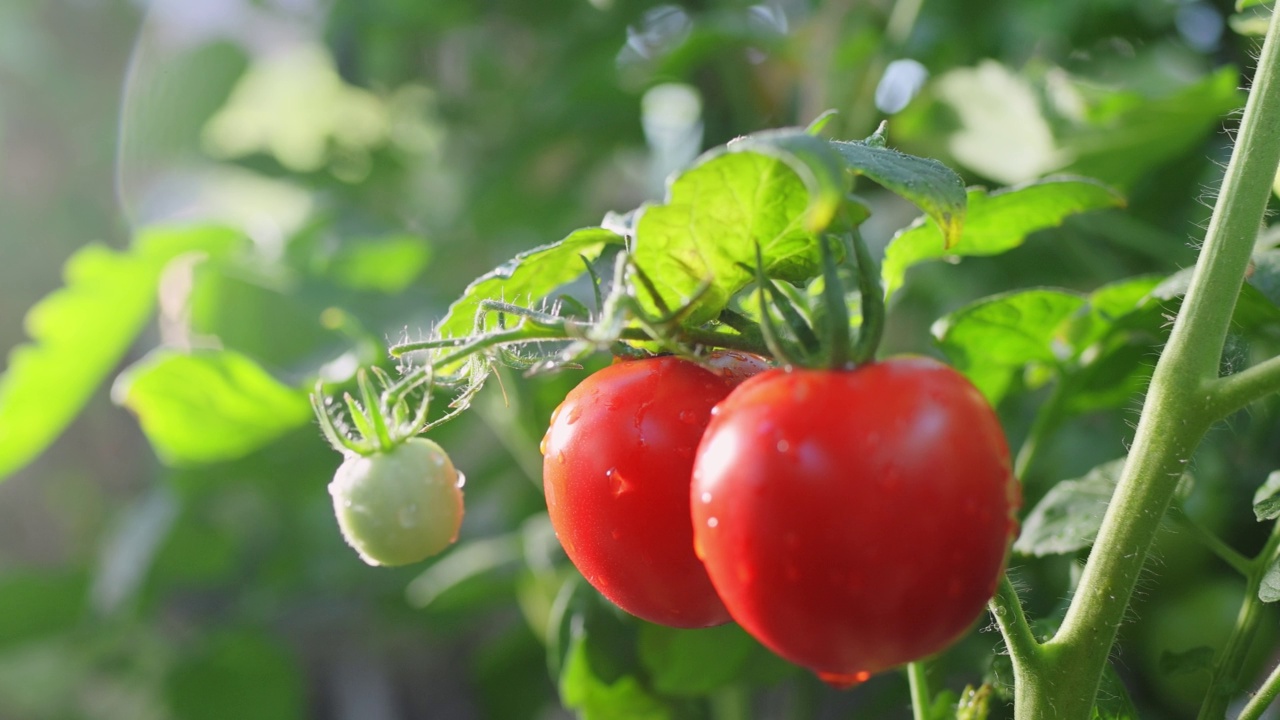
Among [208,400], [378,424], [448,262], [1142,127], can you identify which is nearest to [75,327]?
[208,400]

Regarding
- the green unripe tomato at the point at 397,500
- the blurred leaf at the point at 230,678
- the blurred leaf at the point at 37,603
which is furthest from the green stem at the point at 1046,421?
the blurred leaf at the point at 37,603

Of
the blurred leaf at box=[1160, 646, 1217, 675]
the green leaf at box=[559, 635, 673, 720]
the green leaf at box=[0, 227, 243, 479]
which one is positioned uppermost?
the blurred leaf at box=[1160, 646, 1217, 675]

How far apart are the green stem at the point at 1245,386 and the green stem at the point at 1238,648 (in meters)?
0.15

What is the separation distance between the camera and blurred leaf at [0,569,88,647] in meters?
1.38

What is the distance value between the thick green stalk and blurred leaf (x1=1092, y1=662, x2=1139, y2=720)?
3.3 inches

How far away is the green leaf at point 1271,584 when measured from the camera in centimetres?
44

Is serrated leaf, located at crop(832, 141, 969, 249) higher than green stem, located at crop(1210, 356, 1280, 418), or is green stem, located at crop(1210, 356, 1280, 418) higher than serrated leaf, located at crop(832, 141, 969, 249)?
serrated leaf, located at crop(832, 141, 969, 249)

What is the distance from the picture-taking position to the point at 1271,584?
450 mm

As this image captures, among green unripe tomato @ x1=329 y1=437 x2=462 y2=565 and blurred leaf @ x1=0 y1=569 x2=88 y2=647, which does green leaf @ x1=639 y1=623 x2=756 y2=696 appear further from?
blurred leaf @ x1=0 y1=569 x2=88 y2=647

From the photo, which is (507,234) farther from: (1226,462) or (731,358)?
(731,358)

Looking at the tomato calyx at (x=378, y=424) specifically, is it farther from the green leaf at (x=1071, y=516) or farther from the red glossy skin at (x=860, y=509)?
the green leaf at (x=1071, y=516)

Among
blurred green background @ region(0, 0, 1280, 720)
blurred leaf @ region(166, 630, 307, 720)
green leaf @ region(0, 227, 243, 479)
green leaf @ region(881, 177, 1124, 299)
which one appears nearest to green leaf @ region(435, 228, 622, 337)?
green leaf @ region(881, 177, 1124, 299)

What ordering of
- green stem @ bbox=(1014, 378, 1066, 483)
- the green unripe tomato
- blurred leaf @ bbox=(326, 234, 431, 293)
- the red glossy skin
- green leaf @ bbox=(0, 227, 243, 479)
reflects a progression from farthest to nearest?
blurred leaf @ bbox=(326, 234, 431, 293), green leaf @ bbox=(0, 227, 243, 479), green stem @ bbox=(1014, 378, 1066, 483), the green unripe tomato, the red glossy skin

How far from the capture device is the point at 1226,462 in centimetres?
84
